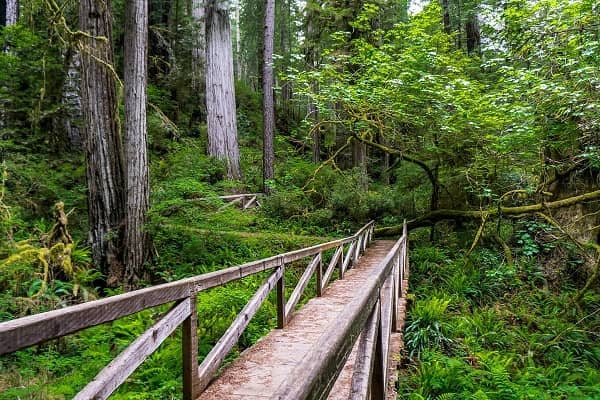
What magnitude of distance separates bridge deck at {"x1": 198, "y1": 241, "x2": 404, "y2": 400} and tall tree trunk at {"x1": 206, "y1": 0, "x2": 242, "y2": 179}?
32.8 feet

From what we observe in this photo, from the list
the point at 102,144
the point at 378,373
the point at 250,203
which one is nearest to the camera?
the point at 378,373

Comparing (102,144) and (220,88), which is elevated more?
(220,88)

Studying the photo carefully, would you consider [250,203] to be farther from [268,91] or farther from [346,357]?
[346,357]

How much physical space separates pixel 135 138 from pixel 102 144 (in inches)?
23.7

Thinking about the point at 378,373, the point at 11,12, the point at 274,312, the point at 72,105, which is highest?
the point at 11,12

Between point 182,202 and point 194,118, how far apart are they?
13259mm

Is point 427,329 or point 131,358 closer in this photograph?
point 131,358

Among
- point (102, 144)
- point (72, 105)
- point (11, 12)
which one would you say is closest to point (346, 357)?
point (102, 144)

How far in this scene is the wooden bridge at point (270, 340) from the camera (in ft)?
3.94

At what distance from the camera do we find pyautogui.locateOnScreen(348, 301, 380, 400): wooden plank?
1642 mm

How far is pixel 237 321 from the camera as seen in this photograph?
3756 millimetres

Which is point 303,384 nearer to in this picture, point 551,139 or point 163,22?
point 551,139

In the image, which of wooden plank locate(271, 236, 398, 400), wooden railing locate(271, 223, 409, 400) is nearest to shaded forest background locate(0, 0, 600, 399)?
wooden railing locate(271, 223, 409, 400)

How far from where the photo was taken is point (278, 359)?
3826mm
